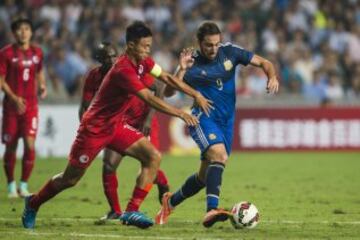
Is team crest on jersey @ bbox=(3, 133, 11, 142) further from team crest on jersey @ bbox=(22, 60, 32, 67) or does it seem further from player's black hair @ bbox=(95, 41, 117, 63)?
player's black hair @ bbox=(95, 41, 117, 63)

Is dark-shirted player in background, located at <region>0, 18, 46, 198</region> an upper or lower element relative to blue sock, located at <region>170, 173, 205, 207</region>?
upper

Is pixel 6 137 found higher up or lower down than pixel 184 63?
lower down

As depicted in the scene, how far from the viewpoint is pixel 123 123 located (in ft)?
37.8

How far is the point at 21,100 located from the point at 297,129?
1042 cm

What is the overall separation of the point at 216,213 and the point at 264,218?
5.71ft

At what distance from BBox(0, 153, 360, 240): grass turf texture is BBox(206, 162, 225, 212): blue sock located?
0.30 m

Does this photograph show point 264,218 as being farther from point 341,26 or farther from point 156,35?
point 341,26

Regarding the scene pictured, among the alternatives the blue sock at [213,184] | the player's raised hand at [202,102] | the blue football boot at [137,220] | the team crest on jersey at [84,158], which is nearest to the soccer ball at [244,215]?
the blue sock at [213,184]

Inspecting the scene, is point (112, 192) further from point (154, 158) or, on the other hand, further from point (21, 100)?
point (21, 100)

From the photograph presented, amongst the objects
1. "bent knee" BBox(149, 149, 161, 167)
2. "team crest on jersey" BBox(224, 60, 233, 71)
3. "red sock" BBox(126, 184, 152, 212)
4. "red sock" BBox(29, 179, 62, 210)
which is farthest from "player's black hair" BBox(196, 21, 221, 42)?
"red sock" BBox(29, 179, 62, 210)

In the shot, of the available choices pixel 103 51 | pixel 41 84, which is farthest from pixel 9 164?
pixel 103 51

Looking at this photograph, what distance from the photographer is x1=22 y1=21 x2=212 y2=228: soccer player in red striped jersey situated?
35.1 ft

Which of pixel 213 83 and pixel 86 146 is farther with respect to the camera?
pixel 213 83

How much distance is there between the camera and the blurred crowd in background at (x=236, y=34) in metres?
24.2
